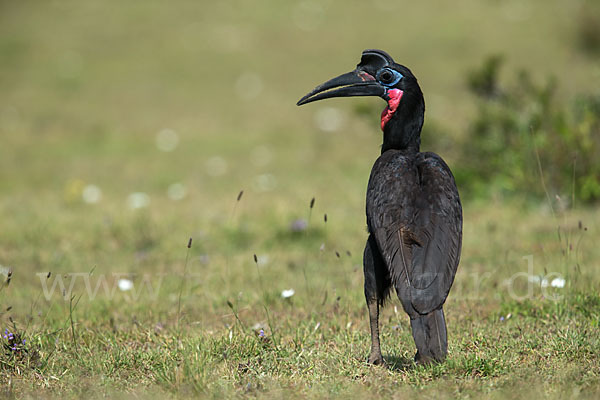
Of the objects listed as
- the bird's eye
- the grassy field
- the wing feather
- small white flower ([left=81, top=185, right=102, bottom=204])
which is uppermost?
the bird's eye

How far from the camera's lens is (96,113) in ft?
40.7

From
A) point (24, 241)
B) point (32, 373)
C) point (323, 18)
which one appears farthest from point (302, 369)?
point (323, 18)

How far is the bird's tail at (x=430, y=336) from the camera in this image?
10.8ft

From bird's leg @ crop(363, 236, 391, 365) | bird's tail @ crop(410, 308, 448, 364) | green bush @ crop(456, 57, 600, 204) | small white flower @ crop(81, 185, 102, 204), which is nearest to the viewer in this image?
bird's tail @ crop(410, 308, 448, 364)

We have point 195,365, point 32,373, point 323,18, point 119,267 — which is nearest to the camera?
point 195,365

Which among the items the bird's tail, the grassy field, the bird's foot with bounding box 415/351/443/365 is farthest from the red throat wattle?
the bird's foot with bounding box 415/351/443/365

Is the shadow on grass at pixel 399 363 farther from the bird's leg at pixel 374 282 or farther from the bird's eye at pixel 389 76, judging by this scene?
the bird's eye at pixel 389 76

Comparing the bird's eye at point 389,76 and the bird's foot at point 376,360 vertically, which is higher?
the bird's eye at point 389,76

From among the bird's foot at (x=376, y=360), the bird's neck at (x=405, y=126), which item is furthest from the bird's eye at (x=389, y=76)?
the bird's foot at (x=376, y=360)

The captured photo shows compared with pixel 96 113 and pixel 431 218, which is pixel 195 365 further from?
pixel 96 113

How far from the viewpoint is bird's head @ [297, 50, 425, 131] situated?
412cm

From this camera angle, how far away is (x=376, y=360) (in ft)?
12.3

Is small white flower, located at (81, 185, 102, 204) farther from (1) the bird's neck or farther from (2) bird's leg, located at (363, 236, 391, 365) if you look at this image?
(2) bird's leg, located at (363, 236, 391, 365)

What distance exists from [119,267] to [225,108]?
6846mm
